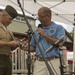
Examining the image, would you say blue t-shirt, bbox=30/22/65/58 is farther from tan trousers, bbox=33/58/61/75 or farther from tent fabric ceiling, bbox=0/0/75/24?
tent fabric ceiling, bbox=0/0/75/24

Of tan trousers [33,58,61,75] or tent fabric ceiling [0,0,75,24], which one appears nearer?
tan trousers [33,58,61,75]

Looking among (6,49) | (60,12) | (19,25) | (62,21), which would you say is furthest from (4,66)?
(19,25)

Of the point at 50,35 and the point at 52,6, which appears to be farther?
the point at 52,6

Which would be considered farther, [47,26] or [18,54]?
[18,54]

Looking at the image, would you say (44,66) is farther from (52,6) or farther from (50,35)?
(52,6)

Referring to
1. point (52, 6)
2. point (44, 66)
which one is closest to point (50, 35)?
point (44, 66)

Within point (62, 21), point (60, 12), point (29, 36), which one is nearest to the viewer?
point (29, 36)

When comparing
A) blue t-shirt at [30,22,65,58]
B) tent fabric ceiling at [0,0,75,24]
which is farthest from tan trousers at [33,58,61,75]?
tent fabric ceiling at [0,0,75,24]

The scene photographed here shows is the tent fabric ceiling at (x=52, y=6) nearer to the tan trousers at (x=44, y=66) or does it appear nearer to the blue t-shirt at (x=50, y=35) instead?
the blue t-shirt at (x=50, y=35)

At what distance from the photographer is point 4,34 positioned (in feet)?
9.40

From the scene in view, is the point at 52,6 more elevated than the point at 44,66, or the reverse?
the point at 52,6

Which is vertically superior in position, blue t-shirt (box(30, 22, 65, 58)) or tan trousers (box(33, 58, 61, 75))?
blue t-shirt (box(30, 22, 65, 58))

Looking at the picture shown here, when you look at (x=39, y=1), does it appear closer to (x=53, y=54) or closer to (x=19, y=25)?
(x=53, y=54)

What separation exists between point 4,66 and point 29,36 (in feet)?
1.48
